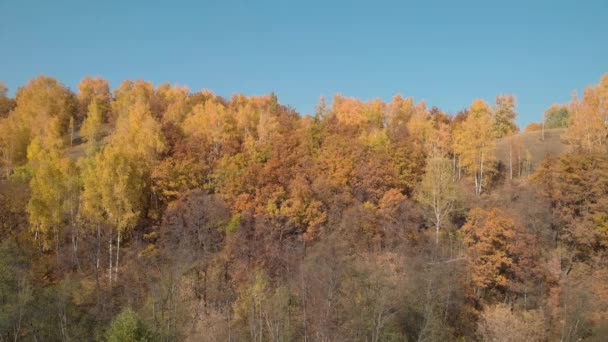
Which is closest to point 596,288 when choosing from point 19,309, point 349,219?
point 349,219

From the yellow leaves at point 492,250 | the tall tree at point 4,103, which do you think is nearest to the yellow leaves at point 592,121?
the yellow leaves at point 492,250

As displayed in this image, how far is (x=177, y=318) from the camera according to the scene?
35062 millimetres

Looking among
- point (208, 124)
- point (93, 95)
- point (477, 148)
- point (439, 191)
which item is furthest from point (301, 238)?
point (93, 95)

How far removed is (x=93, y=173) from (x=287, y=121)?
30837 millimetres

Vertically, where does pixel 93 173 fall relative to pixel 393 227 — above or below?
above

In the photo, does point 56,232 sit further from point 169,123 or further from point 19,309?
point 169,123

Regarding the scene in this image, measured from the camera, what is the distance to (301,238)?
4291 centimetres

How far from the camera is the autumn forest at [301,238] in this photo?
32781mm

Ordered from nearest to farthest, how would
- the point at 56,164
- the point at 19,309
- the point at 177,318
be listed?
the point at 19,309 → the point at 177,318 → the point at 56,164

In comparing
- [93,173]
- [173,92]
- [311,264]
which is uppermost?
[173,92]

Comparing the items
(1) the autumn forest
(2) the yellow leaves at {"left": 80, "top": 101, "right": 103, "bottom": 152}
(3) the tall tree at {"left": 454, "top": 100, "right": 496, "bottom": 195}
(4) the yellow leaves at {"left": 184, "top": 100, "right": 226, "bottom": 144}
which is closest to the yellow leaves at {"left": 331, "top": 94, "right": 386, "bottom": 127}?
(1) the autumn forest

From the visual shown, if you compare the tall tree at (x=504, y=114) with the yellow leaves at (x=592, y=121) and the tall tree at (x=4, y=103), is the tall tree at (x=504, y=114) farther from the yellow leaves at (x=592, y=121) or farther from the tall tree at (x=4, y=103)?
the tall tree at (x=4, y=103)

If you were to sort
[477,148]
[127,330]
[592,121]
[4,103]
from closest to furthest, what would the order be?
[127,330] → [592,121] → [477,148] → [4,103]

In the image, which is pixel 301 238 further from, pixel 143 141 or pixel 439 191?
pixel 143 141
